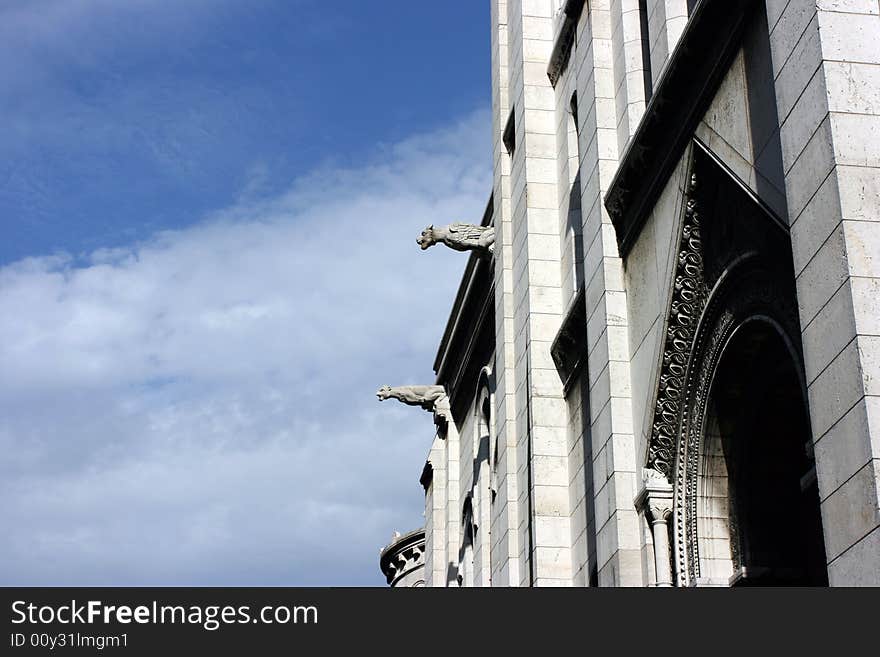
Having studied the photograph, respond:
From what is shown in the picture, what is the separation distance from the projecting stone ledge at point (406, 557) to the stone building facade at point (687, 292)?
28.8 meters

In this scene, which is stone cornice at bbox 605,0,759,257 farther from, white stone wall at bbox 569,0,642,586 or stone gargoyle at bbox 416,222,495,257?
stone gargoyle at bbox 416,222,495,257

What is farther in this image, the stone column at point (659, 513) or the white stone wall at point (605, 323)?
the white stone wall at point (605, 323)

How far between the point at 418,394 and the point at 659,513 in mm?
22809

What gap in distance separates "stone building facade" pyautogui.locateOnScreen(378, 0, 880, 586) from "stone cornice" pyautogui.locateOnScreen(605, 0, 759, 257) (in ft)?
0.12

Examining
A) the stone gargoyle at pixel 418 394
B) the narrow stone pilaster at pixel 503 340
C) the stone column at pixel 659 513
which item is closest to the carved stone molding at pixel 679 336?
the stone column at pixel 659 513

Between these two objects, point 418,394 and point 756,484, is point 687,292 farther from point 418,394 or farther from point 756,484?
point 418,394

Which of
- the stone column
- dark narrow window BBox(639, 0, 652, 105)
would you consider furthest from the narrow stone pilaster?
dark narrow window BBox(639, 0, 652, 105)

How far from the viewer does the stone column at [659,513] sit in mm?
19484

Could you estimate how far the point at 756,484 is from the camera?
1902 cm

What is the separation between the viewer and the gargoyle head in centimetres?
3434

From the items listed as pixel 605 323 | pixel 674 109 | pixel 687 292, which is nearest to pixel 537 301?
pixel 605 323

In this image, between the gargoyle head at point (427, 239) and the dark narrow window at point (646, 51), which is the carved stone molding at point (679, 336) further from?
the gargoyle head at point (427, 239)
